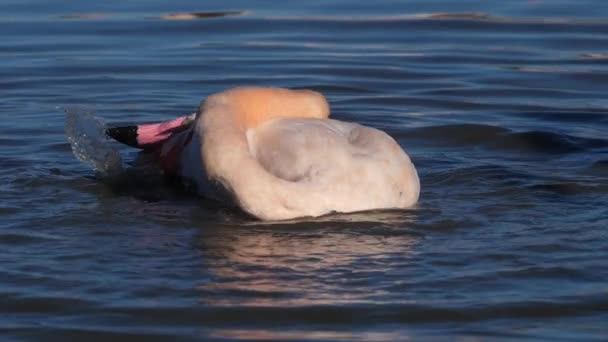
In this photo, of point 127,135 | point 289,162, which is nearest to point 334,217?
point 289,162

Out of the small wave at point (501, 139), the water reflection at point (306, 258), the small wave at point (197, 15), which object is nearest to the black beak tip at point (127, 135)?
the water reflection at point (306, 258)

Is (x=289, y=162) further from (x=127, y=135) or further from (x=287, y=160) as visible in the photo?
(x=127, y=135)

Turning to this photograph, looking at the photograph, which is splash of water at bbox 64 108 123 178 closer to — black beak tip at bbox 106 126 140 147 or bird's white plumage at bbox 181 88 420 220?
black beak tip at bbox 106 126 140 147

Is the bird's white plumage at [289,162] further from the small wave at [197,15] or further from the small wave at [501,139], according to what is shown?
the small wave at [197,15]

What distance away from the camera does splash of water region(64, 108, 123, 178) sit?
26.6 feet

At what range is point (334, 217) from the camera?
7027mm

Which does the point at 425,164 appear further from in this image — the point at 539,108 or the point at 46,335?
the point at 46,335

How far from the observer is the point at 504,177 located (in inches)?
327

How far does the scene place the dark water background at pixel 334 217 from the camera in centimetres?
579

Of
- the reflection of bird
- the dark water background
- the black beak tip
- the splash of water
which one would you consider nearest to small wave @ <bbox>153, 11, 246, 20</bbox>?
the dark water background

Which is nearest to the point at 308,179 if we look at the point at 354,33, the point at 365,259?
the point at 365,259

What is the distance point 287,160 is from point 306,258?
1.97ft

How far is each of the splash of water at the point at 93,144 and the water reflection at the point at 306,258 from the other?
4.19 ft

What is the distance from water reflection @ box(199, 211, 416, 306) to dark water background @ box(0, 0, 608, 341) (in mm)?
14
